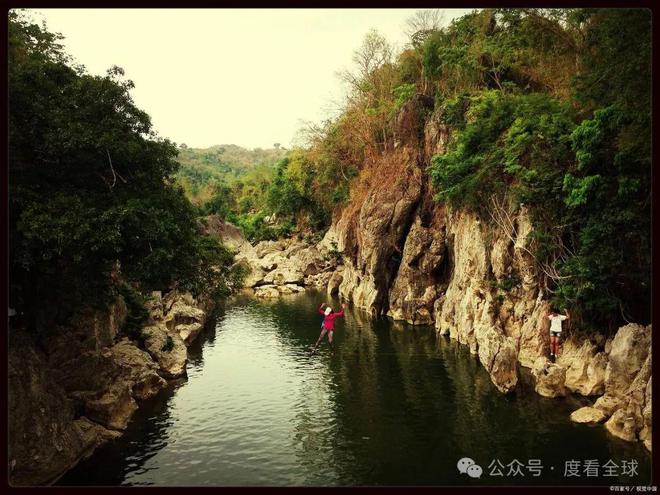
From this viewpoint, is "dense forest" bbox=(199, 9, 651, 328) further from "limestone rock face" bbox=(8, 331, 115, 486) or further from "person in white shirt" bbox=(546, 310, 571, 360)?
"limestone rock face" bbox=(8, 331, 115, 486)

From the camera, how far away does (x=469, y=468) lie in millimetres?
15594

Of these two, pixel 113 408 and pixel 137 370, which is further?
pixel 137 370

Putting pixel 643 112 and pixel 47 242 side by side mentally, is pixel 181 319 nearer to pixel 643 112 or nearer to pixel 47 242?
pixel 47 242

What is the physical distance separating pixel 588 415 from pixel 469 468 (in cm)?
547

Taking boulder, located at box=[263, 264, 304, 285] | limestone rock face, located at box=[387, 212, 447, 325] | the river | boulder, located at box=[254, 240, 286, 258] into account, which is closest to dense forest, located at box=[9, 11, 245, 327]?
the river

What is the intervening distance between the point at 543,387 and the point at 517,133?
41.4 feet

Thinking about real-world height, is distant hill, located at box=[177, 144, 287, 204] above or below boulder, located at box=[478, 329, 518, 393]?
above

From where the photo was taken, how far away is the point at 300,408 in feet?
69.5

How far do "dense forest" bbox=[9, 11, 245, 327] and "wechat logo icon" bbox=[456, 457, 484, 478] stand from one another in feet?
37.8

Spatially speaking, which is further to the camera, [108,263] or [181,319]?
[181,319]

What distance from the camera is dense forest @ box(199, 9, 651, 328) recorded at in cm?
1672

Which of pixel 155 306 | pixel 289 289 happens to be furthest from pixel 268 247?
pixel 155 306

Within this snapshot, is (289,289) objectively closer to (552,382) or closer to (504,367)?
(504,367)

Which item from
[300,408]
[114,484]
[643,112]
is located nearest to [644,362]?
[643,112]
